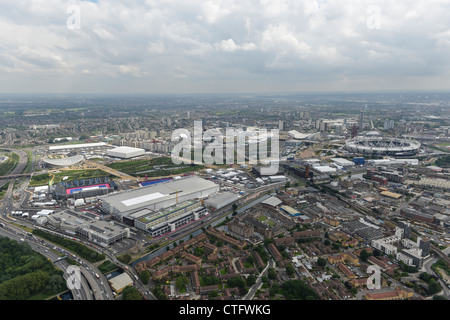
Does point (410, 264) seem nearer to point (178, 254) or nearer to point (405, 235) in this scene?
point (405, 235)

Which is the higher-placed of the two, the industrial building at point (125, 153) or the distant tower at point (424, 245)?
the industrial building at point (125, 153)

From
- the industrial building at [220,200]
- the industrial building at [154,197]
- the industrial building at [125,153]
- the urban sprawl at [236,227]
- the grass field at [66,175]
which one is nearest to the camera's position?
the urban sprawl at [236,227]

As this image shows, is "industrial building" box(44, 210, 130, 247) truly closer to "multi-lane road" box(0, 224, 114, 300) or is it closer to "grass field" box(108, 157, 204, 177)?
"multi-lane road" box(0, 224, 114, 300)

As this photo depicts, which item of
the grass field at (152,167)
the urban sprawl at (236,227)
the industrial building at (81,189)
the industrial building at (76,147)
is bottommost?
the urban sprawl at (236,227)

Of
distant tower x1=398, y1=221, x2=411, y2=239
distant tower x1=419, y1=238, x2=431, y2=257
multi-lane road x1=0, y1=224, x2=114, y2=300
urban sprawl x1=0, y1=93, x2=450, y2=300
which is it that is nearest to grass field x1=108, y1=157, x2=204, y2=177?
urban sprawl x1=0, y1=93, x2=450, y2=300

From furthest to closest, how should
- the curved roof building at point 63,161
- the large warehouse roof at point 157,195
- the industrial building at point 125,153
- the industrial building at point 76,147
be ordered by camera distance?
1. the industrial building at point 76,147
2. the industrial building at point 125,153
3. the curved roof building at point 63,161
4. the large warehouse roof at point 157,195

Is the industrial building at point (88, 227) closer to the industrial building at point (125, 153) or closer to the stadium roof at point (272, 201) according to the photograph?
the stadium roof at point (272, 201)

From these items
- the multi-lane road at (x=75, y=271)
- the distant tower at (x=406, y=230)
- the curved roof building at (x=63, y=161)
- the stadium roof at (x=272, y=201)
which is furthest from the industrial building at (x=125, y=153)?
Result: the distant tower at (x=406, y=230)

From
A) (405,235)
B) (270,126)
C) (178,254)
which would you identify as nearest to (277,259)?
(178,254)
